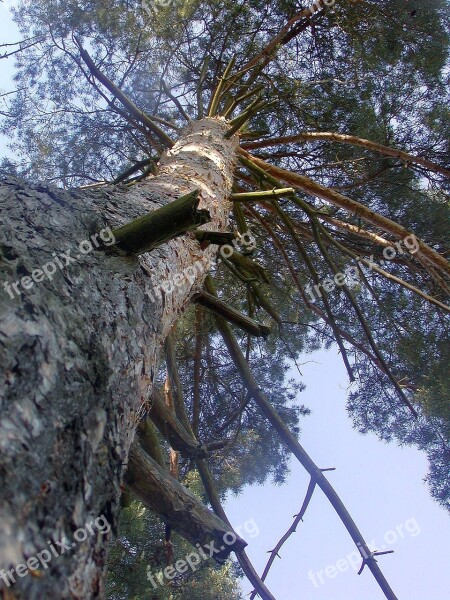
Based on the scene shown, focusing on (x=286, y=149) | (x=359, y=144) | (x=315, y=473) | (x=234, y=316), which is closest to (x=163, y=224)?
(x=234, y=316)

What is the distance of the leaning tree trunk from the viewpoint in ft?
1.90

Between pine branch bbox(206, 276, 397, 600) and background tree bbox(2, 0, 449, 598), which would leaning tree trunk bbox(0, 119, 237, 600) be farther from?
background tree bbox(2, 0, 449, 598)

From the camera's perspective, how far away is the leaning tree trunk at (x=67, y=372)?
578 mm

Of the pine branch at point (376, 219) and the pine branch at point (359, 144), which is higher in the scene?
the pine branch at point (359, 144)

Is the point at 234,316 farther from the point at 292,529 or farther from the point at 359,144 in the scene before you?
the point at 359,144

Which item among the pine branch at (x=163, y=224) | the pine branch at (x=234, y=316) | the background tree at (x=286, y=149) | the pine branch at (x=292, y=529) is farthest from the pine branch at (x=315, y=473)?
the pine branch at (x=163, y=224)

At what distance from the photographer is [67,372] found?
29.2 inches

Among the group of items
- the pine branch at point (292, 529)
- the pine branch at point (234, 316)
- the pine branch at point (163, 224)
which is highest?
the pine branch at point (234, 316)

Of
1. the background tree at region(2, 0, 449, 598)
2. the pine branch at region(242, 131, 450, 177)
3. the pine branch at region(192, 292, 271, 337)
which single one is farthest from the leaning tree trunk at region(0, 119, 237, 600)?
the pine branch at region(242, 131, 450, 177)

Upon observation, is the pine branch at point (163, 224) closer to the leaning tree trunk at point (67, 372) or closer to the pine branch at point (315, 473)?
the leaning tree trunk at point (67, 372)

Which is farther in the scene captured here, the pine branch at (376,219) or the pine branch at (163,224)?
the pine branch at (376,219)

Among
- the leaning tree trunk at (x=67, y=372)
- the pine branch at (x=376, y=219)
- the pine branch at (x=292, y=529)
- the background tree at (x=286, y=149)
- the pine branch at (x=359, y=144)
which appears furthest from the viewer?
the background tree at (x=286, y=149)

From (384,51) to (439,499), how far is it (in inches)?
142

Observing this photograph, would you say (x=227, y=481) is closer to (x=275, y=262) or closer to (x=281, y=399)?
(x=281, y=399)
